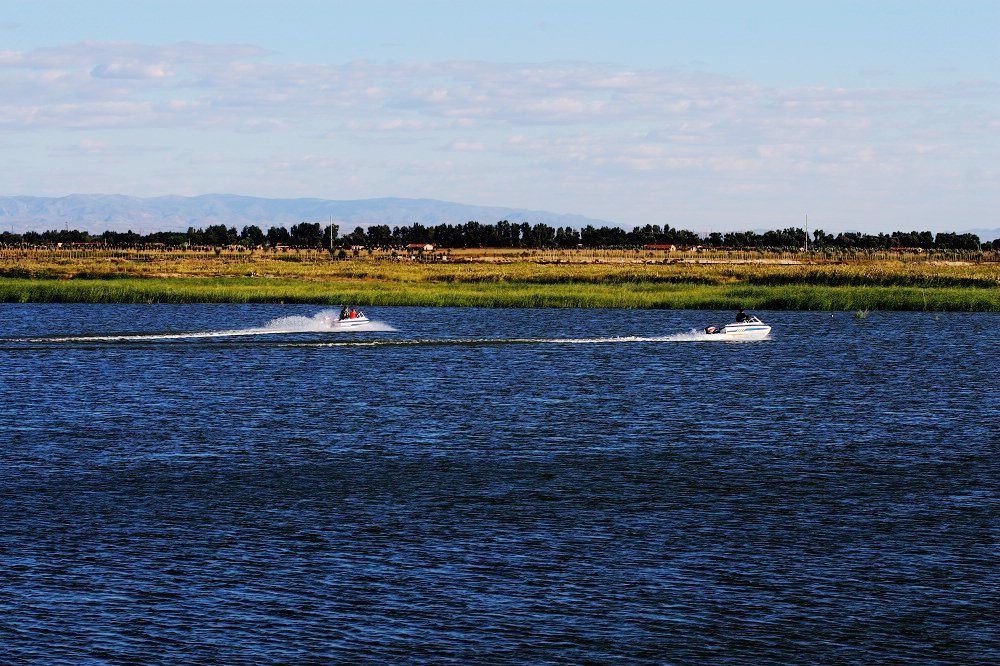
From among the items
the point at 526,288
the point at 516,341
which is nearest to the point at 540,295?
the point at 526,288

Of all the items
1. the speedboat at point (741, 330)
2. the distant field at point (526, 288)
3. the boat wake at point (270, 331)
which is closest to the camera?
the boat wake at point (270, 331)

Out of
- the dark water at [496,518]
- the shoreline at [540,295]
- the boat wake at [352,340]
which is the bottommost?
the dark water at [496,518]

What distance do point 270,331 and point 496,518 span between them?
68.7m

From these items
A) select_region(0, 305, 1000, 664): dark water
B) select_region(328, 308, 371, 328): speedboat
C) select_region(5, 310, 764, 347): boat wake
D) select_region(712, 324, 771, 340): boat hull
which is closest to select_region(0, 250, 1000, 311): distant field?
select_region(5, 310, 764, 347): boat wake

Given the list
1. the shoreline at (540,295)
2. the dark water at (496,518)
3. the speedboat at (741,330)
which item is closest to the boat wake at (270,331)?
the dark water at (496,518)

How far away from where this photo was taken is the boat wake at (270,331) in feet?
292

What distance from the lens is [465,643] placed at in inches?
940

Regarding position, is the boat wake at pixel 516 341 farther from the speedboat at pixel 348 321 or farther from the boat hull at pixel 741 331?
the speedboat at pixel 348 321

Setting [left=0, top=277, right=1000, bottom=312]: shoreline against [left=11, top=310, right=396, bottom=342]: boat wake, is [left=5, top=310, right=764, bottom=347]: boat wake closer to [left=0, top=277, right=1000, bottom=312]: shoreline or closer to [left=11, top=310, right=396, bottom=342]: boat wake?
[left=11, top=310, right=396, bottom=342]: boat wake

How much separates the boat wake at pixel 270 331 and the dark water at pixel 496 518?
694 inches

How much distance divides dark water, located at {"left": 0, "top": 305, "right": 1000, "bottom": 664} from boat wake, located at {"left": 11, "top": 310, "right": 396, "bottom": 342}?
1764 cm

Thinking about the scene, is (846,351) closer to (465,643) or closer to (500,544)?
(500,544)

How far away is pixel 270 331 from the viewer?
100250 mm

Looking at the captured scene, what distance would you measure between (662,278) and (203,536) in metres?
132
